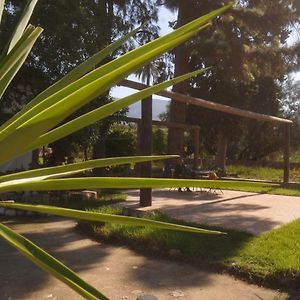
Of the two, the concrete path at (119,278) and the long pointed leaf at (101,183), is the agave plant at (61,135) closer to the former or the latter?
the long pointed leaf at (101,183)

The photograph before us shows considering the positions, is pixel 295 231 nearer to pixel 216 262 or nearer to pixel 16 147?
pixel 216 262

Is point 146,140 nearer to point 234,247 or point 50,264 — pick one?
point 234,247

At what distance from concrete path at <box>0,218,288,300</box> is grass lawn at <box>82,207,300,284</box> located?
21 cm

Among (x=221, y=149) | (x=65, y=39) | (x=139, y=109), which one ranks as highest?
Answer: (x=139, y=109)

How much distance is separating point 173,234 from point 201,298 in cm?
211

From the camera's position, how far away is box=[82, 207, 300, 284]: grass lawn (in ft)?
16.8

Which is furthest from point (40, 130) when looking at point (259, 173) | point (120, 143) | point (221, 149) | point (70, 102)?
point (221, 149)

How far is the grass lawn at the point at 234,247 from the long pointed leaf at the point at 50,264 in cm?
433

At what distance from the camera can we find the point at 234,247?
19.8 ft

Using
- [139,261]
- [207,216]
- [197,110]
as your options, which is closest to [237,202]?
[207,216]

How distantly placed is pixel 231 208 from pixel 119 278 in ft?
17.3

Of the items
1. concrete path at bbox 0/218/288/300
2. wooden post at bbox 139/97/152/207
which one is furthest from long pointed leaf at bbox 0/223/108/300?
wooden post at bbox 139/97/152/207

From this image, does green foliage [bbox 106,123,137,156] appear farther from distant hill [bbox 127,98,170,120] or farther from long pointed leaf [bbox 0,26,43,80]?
long pointed leaf [bbox 0,26,43,80]

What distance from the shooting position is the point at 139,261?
18.6 feet
